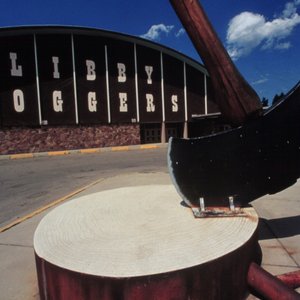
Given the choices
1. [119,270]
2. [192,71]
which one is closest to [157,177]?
[119,270]

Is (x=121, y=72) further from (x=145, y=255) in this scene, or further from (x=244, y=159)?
(x=145, y=255)

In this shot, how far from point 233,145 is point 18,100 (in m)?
19.9

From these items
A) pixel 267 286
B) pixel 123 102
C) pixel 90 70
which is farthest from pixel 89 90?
pixel 267 286

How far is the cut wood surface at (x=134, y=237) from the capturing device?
2.40 metres

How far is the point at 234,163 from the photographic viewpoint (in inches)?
133

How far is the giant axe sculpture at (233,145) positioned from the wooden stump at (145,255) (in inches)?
14.6

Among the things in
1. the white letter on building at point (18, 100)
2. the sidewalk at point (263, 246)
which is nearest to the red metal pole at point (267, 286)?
the sidewalk at point (263, 246)

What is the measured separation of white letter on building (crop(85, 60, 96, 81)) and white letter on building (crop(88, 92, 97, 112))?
117 cm

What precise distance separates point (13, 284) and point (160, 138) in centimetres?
2371

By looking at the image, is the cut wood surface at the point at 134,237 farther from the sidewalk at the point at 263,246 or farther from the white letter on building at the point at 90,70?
the white letter on building at the point at 90,70

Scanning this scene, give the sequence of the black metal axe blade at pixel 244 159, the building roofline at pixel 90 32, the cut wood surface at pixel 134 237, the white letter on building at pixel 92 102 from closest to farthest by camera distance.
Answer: the cut wood surface at pixel 134 237
the black metal axe blade at pixel 244 159
the building roofline at pixel 90 32
the white letter on building at pixel 92 102

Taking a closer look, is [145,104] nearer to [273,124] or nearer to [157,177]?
[157,177]

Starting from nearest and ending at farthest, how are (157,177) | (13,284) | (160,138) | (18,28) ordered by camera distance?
1. (13,284)
2. (157,177)
3. (18,28)
4. (160,138)

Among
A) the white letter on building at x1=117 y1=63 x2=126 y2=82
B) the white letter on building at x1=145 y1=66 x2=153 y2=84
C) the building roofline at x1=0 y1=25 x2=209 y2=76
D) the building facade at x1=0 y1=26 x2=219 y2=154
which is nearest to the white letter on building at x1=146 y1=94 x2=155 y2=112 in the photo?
the building facade at x1=0 y1=26 x2=219 y2=154
